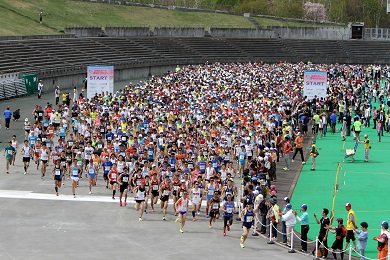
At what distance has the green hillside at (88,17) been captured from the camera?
308 feet

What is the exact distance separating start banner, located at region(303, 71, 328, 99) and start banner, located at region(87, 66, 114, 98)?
10760 mm

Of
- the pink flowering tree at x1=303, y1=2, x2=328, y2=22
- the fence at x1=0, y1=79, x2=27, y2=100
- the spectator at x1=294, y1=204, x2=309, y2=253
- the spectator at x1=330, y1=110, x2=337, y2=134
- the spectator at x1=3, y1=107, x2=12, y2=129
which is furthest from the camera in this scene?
the pink flowering tree at x1=303, y1=2, x2=328, y2=22

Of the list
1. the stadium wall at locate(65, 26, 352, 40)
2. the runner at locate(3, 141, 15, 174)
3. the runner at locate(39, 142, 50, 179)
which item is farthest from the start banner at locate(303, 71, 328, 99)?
the stadium wall at locate(65, 26, 352, 40)

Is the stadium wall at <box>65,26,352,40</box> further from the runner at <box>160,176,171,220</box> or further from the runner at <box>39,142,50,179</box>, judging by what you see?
the runner at <box>160,176,171,220</box>

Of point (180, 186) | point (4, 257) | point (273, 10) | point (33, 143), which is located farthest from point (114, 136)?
point (273, 10)

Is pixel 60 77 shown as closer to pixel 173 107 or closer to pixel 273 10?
pixel 173 107

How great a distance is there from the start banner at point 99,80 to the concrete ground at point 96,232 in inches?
756

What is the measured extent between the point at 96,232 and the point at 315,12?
386 ft

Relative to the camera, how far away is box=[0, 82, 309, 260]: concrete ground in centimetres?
2308

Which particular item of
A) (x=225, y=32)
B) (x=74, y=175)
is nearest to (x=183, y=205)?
(x=74, y=175)

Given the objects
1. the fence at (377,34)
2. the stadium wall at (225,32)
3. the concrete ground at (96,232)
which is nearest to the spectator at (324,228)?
the concrete ground at (96,232)

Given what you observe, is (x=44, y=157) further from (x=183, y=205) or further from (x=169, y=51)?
(x=169, y=51)

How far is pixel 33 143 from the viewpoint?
35.9 m

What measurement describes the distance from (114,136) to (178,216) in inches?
408
